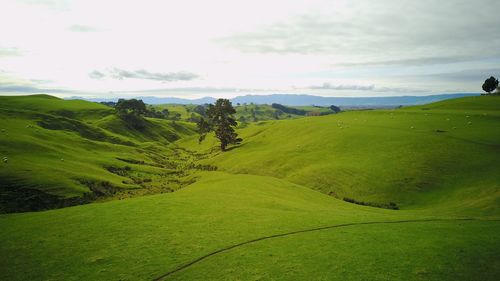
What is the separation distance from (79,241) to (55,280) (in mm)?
5459

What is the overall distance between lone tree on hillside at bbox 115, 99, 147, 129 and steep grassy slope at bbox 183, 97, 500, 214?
9600 centimetres

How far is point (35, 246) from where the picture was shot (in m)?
21.8

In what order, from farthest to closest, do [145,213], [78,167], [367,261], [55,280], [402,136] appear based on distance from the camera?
[402,136] → [78,167] → [145,213] → [367,261] → [55,280]

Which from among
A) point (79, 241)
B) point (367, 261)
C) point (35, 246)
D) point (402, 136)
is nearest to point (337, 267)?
point (367, 261)

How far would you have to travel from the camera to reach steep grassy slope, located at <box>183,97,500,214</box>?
4466 cm

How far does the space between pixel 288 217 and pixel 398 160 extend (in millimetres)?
36168

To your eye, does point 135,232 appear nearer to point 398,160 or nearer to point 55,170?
point 55,170

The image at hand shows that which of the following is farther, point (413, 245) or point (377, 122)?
point (377, 122)

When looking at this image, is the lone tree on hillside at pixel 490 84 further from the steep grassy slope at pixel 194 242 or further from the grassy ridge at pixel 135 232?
the grassy ridge at pixel 135 232

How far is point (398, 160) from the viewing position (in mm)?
56156

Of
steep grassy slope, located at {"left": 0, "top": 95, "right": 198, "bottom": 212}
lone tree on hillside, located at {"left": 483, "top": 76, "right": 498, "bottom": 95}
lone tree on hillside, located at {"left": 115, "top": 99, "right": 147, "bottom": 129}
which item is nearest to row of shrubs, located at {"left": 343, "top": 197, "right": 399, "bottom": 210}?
steep grassy slope, located at {"left": 0, "top": 95, "right": 198, "bottom": 212}

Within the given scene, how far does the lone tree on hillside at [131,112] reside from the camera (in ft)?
547

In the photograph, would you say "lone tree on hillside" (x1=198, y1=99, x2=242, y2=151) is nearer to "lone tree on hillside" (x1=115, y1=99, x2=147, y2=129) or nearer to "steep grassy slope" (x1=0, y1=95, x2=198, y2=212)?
"steep grassy slope" (x1=0, y1=95, x2=198, y2=212)

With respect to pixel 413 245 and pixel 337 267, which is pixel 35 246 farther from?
pixel 413 245
